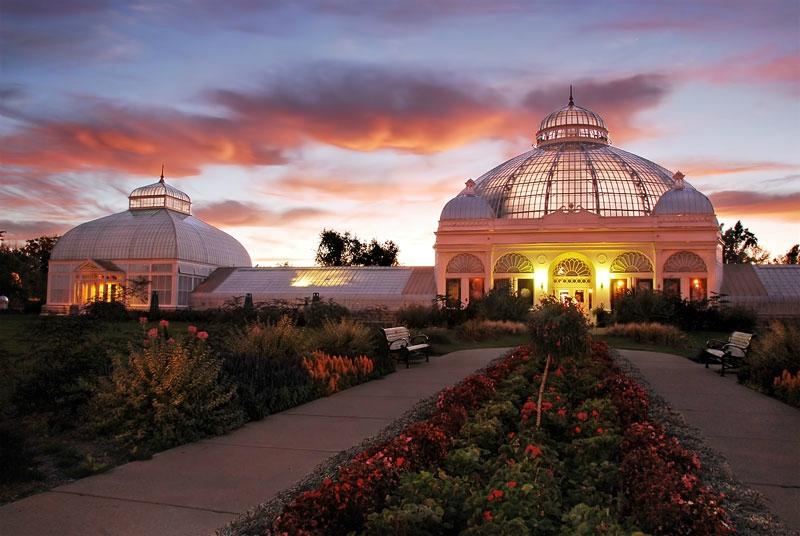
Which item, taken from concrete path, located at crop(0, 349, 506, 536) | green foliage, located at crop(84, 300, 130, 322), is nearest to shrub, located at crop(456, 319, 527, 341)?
concrete path, located at crop(0, 349, 506, 536)

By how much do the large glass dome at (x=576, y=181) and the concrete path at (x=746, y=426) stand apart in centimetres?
2787

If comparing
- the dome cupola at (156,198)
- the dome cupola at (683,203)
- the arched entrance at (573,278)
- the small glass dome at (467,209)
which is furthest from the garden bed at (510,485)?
the dome cupola at (156,198)

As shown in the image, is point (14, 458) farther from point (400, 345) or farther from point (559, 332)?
point (400, 345)

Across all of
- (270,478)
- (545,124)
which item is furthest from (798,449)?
(545,124)

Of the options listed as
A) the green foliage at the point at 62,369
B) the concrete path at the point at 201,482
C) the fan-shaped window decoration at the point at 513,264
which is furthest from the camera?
the fan-shaped window decoration at the point at 513,264

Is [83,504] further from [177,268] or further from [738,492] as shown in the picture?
[177,268]

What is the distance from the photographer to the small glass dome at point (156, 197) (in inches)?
2069

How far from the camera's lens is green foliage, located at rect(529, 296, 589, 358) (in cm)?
941

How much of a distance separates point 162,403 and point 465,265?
3451cm

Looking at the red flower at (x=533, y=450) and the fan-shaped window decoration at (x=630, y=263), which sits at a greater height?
the fan-shaped window decoration at (x=630, y=263)

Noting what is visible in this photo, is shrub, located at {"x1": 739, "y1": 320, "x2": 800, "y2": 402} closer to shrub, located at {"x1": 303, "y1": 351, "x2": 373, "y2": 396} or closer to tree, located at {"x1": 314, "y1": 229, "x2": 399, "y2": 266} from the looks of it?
shrub, located at {"x1": 303, "y1": 351, "x2": 373, "y2": 396}

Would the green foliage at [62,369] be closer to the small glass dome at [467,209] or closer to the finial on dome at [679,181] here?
the small glass dome at [467,209]

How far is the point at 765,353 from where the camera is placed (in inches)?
530

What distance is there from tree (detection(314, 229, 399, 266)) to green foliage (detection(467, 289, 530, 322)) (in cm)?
3767
